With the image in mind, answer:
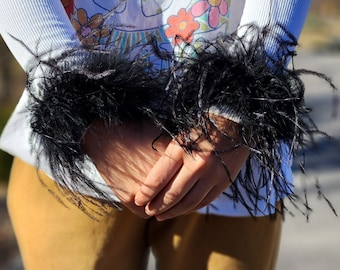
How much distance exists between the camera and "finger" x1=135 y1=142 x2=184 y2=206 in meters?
1.03

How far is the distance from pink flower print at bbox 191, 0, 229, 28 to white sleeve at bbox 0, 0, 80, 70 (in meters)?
0.21

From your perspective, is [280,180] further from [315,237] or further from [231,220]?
[315,237]

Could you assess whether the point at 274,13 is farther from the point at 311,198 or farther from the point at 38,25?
the point at 311,198

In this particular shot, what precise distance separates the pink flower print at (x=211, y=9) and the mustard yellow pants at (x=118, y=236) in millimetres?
323

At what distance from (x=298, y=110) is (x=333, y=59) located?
23.0ft

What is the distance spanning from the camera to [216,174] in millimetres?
1044

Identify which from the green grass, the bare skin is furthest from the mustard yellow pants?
the green grass

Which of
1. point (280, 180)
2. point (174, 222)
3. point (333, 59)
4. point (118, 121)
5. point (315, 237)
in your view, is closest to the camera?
point (118, 121)

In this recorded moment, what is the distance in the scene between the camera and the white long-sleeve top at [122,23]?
1068mm

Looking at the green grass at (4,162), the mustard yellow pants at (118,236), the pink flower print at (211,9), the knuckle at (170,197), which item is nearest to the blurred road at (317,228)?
the mustard yellow pants at (118,236)

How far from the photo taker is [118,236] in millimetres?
1249

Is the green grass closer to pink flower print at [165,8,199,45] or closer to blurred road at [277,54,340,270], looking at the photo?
blurred road at [277,54,340,270]

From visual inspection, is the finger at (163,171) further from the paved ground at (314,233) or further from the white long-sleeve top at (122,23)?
the paved ground at (314,233)

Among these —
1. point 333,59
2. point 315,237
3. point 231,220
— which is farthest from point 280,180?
point 333,59
